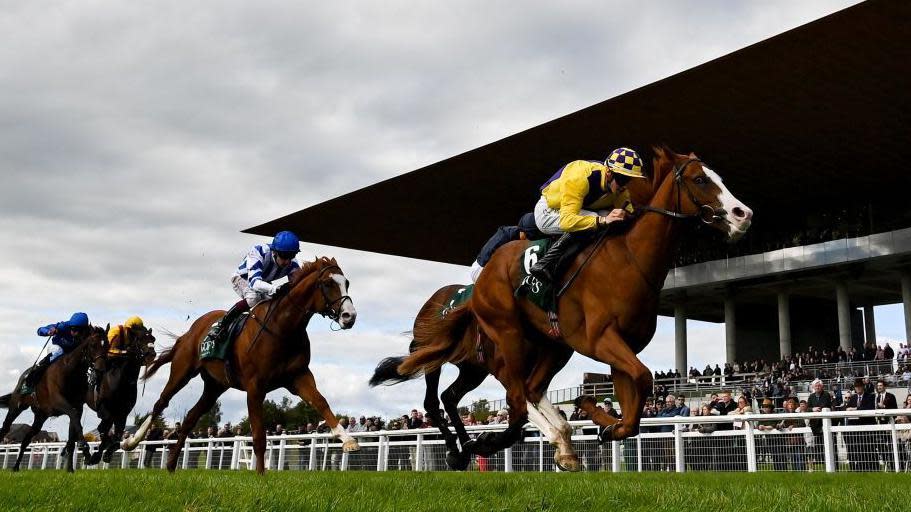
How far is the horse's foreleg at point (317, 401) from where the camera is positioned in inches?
296

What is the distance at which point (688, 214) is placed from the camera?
5.61 meters

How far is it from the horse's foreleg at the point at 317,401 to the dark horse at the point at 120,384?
3384 mm

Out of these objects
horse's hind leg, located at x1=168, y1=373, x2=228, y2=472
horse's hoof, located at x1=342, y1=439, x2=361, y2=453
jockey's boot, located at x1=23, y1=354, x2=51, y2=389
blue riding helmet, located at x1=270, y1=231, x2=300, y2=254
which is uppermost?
blue riding helmet, located at x1=270, y1=231, x2=300, y2=254

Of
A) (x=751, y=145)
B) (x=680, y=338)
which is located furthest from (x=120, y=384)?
(x=680, y=338)

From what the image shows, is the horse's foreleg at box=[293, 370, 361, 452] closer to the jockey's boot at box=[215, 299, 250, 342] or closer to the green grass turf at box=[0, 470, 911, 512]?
the jockey's boot at box=[215, 299, 250, 342]

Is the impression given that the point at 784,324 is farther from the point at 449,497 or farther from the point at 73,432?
the point at 449,497

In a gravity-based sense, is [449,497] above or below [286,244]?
below

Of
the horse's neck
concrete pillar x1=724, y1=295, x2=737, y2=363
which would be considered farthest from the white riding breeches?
concrete pillar x1=724, y1=295, x2=737, y2=363

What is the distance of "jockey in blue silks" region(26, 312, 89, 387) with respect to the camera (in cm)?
1094

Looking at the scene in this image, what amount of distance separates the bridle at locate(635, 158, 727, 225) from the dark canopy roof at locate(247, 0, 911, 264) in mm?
15665

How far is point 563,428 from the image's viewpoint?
19.2 feet

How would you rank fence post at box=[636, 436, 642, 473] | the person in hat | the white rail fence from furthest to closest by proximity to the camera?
fence post at box=[636, 436, 642, 473] < the white rail fence < the person in hat

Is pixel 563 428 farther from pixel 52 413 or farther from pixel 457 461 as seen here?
pixel 52 413

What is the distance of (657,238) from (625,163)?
29.9 inches
